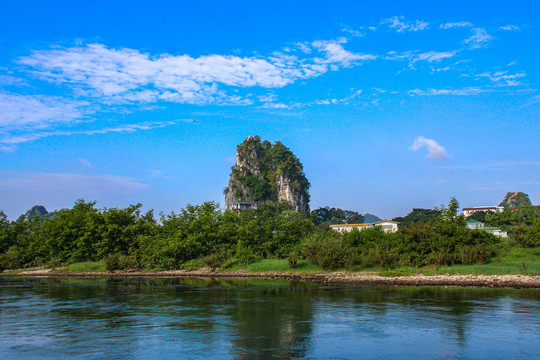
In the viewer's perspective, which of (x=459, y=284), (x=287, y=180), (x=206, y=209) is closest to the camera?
(x=459, y=284)

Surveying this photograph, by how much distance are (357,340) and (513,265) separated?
23879 millimetres

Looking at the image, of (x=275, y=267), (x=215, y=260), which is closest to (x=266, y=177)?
(x=215, y=260)

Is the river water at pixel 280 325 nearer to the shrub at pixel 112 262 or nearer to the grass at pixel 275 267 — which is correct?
the grass at pixel 275 267

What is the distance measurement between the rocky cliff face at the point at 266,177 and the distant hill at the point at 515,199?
78848mm

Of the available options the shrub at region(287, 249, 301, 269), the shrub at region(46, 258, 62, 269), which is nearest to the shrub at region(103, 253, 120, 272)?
the shrub at region(46, 258, 62, 269)

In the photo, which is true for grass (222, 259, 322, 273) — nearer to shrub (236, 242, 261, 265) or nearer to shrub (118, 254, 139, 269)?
shrub (236, 242, 261, 265)

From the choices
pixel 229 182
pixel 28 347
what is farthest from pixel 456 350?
pixel 229 182

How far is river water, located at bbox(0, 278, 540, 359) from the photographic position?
46.3 feet

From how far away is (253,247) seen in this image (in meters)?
49.2

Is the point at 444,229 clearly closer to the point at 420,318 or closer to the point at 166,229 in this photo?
the point at 420,318

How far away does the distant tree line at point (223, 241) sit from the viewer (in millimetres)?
37531

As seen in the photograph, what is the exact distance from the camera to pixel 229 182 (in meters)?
147

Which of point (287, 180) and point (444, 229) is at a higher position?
point (287, 180)

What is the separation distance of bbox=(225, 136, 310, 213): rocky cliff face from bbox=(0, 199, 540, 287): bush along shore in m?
80.7
